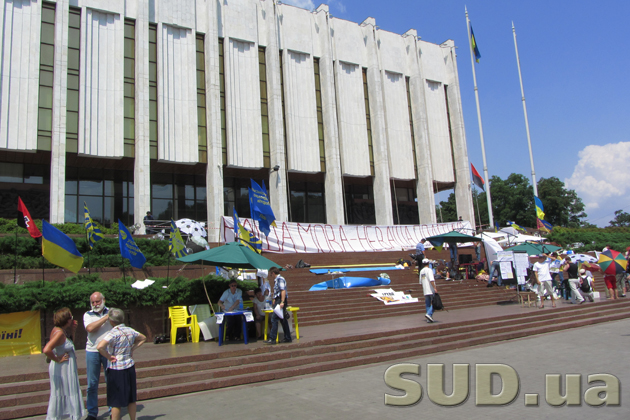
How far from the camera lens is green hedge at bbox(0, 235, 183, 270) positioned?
15.2 m

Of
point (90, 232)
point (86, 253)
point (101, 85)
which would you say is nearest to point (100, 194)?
point (101, 85)

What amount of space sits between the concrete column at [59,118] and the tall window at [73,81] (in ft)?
1.64

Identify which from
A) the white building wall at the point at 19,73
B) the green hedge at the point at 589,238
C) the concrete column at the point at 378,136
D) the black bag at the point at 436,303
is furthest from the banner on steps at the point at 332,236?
the white building wall at the point at 19,73

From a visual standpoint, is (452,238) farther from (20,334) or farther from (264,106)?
(20,334)

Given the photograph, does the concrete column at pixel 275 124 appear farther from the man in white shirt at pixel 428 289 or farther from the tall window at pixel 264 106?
the man in white shirt at pixel 428 289

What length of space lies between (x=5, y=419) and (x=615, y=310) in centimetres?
1681

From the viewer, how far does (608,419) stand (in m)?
5.33

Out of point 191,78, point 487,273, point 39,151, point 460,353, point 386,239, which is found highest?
point 191,78

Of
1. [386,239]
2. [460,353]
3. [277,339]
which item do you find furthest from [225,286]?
[386,239]

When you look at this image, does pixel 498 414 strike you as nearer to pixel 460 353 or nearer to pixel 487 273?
pixel 460 353

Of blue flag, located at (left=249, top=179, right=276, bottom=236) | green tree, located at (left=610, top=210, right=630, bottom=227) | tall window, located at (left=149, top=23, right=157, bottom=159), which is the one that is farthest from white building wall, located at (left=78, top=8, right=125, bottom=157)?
green tree, located at (left=610, top=210, right=630, bottom=227)

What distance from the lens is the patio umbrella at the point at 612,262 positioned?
13727 millimetres

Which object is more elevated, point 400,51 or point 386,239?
point 400,51

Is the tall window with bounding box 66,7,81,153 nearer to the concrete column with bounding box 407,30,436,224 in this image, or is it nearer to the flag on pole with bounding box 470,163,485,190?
the concrete column with bounding box 407,30,436,224
